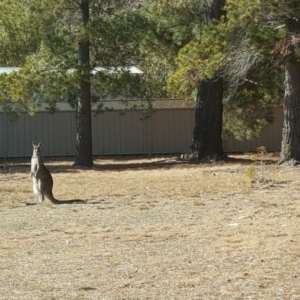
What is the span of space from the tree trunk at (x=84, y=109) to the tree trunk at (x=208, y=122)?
3.54 m

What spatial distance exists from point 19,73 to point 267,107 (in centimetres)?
1005

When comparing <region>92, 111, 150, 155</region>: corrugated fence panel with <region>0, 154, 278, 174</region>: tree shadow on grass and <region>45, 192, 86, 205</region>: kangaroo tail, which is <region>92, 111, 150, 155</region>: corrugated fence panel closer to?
<region>0, 154, 278, 174</region>: tree shadow on grass

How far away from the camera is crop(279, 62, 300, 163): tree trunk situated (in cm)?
2312

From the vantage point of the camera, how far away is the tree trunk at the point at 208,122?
27.3 meters

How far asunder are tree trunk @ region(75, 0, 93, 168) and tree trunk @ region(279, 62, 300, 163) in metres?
5.62

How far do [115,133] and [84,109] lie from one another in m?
6.36

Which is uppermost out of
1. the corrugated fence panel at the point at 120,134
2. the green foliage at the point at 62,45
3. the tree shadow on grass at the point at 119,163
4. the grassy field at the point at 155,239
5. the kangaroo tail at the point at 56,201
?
the green foliage at the point at 62,45

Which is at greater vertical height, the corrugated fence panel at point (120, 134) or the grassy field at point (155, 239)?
the corrugated fence panel at point (120, 134)

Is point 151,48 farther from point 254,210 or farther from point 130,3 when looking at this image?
point 254,210

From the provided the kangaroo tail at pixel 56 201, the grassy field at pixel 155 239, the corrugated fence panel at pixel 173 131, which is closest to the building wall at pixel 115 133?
the corrugated fence panel at pixel 173 131

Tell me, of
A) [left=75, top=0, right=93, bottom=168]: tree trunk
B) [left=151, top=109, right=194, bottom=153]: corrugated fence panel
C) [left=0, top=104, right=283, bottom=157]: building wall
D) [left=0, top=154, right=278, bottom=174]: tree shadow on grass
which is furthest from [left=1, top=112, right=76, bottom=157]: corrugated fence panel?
[left=75, top=0, right=93, bottom=168]: tree trunk

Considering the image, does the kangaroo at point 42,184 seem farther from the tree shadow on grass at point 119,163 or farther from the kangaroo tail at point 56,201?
the tree shadow on grass at point 119,163

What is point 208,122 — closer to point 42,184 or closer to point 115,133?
point 115,133

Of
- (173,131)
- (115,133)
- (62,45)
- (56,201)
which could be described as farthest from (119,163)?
(56,201)
